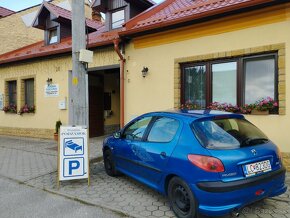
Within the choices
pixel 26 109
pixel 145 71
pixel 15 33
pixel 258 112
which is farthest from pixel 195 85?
pixel 15 33

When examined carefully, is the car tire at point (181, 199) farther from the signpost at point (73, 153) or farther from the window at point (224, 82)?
the window at point (224, 82)

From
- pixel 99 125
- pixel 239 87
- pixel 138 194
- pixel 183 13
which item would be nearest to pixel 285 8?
pixel 239 87

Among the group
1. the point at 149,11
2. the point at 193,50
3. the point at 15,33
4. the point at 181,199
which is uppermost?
the point at 15,33

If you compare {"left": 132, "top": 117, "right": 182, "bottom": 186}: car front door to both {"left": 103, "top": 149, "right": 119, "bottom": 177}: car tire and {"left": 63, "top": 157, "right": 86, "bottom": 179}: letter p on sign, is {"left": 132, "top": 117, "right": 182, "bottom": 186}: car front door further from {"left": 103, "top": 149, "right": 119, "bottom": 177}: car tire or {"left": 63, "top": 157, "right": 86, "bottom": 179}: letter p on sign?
{"left": 63, "top": 157, "right": 86, "bottom": 179}: letter p on sign

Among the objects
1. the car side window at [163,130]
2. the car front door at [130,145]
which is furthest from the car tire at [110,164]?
the car side window at [163,130]

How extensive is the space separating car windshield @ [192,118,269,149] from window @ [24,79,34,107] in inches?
412

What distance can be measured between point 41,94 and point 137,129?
821 cm

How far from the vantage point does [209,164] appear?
3172 mm

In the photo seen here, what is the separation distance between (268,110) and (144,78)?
3764 mm

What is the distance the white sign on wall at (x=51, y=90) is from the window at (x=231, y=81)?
228 inches

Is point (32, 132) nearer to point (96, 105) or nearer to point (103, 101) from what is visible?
point (96, 105)

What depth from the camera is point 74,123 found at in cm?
554

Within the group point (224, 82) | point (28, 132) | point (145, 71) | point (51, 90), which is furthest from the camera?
point (28, 132)

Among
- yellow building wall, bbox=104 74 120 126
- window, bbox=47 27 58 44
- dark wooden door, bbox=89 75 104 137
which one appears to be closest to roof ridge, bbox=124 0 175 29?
dark wooden door, bbox=89 75 104 137
